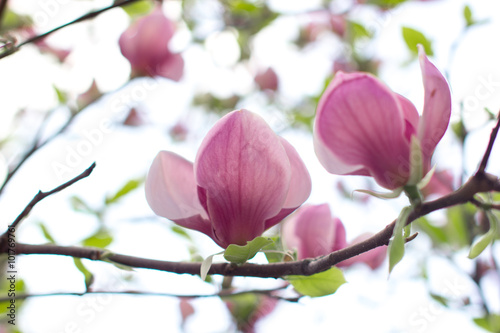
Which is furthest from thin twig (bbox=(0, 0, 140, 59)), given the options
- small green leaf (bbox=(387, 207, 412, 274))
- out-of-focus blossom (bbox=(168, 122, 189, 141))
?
out-of-focus blossom (bbox=(168, 122, 189, 141))

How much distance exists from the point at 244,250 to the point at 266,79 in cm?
150

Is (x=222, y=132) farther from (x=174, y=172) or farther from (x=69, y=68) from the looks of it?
(x=69, y=68)

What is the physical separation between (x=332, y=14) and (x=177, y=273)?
1502mm

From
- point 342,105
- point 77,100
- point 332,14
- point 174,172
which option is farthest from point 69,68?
point 342,105

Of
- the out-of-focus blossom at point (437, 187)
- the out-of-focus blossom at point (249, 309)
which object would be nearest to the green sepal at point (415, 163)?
the out-of-focus blossom at point (249, 309)

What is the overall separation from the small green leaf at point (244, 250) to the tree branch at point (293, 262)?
0.02 meters

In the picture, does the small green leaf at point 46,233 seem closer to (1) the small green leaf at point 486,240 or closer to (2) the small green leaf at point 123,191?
(2) the small green leaf at point 123,191

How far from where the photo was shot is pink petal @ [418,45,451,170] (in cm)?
36

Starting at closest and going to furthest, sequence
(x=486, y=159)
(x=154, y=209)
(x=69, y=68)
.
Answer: (x=486, y=159)
(x=154, y=209)
(x=69, y=68)

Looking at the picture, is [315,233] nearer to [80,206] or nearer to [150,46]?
[150,46]

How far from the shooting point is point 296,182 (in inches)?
16.9

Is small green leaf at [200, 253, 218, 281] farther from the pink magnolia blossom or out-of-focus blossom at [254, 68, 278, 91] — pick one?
out-of-focus blossom at [254, 68, 278, 91]

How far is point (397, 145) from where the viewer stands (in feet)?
1.23

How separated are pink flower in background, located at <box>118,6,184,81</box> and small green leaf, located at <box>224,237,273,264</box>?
686 mm
